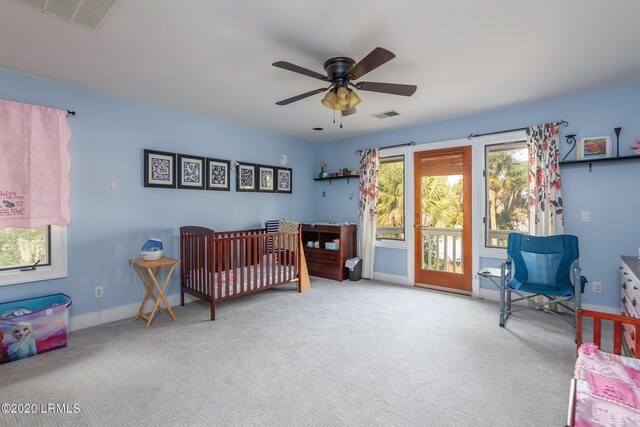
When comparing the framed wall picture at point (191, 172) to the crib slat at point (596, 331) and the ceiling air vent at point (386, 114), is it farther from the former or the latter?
the crib slat at point (596, 331)

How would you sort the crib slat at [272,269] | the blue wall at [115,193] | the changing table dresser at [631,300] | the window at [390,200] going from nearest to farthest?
1. the changing table dresser at [631,300]
2. the blue wall at [115,193]
3. the crib slat at [272,269]
4. the window at [390,200]

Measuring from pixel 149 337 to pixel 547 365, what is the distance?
3321mm

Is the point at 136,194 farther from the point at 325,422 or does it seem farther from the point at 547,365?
the point at 547,365

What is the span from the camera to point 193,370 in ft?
7.34

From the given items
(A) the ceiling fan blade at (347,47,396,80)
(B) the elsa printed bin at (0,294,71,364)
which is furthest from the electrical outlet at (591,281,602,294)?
(B) the elsa printed bin at (0,294,71,364)

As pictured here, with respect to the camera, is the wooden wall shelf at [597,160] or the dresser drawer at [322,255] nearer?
the wooden wall shelf at [597,160]

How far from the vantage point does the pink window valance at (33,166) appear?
260cm

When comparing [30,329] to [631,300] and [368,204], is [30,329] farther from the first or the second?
[631,300]

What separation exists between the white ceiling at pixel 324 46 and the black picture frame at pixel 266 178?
4.74ft

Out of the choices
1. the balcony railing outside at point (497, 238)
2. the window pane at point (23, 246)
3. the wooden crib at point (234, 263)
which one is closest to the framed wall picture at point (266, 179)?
the wooden crib at point (234, 263)

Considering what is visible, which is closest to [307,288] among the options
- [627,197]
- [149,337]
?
[149,337]

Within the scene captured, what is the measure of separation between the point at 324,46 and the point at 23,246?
319cm

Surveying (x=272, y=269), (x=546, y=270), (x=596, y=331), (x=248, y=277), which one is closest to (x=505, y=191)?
(x=546, y=270)

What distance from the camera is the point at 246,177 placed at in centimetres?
454
